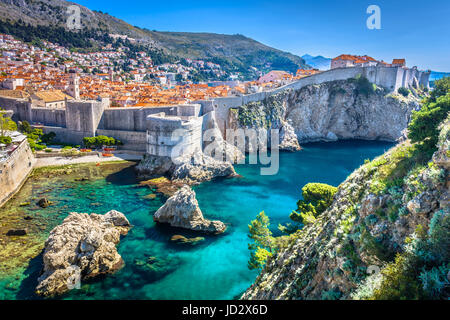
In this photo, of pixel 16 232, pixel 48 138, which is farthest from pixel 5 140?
pixel 16 232

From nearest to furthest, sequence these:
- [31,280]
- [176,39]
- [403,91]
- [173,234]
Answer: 1. [31,280]
2. [173,234]
3. [403,91]
4. [176,39]

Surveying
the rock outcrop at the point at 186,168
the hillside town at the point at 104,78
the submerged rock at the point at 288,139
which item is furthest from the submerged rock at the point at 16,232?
the submerged rock at the point at 288,139

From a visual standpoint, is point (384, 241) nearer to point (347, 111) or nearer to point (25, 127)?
point (25, 127)

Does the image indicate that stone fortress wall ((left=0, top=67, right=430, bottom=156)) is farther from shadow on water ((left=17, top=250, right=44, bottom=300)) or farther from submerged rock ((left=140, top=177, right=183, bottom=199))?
shadow on water ((left=17, top=250, right=44, bottom=300))

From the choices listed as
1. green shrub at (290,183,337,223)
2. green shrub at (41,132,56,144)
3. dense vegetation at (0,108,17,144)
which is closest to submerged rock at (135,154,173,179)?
dense vegetation at (0,108,17,144)

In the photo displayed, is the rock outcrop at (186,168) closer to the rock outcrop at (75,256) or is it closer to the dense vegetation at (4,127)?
the dense vegetation at (4,127)

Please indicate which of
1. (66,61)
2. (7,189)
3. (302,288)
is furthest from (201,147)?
(66,61)
